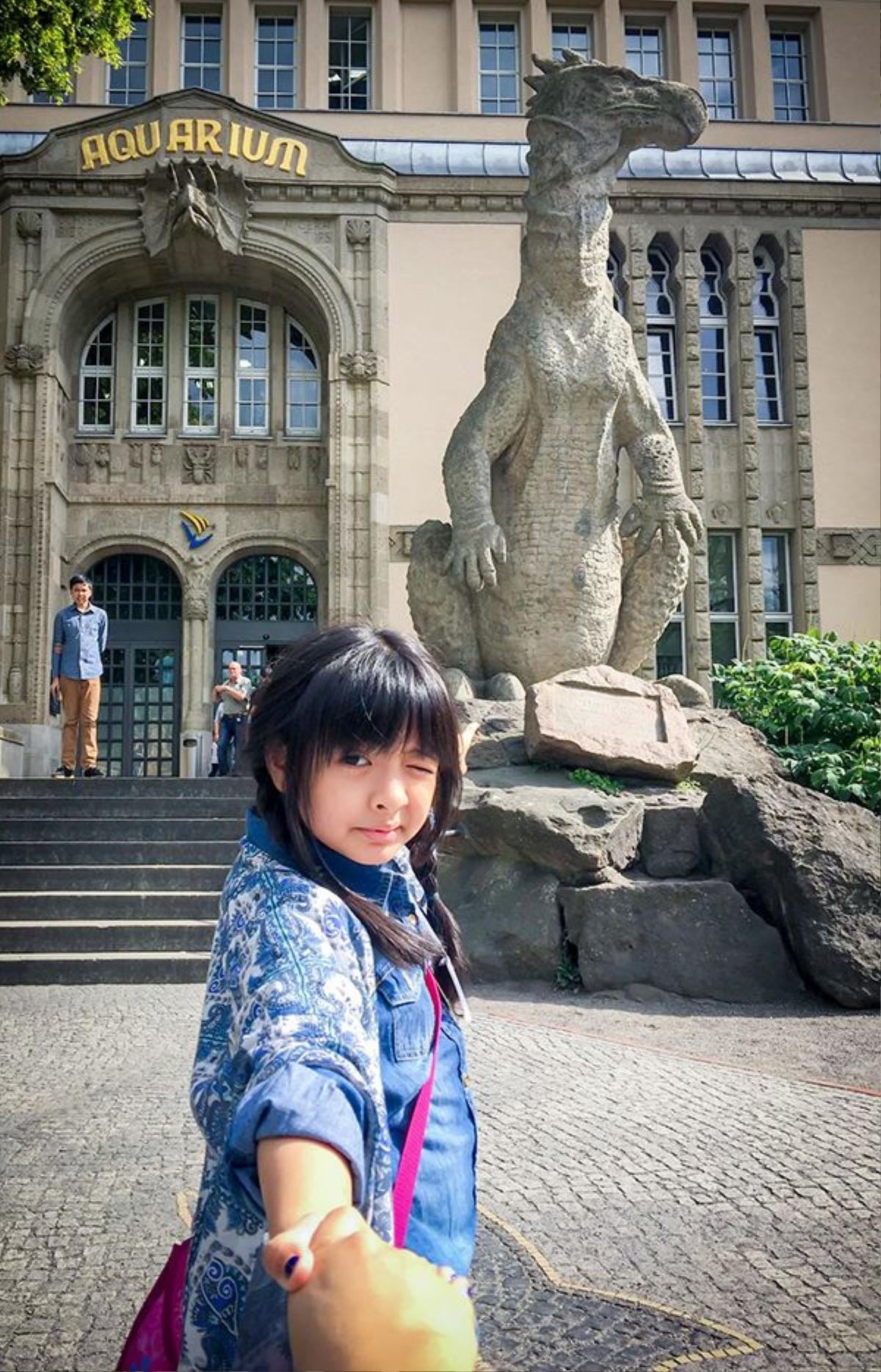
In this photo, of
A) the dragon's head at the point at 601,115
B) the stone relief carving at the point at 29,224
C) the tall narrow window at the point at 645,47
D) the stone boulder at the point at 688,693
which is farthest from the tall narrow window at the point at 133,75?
the stone boulder at the point at 688,693

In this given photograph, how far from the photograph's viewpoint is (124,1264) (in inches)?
94.9

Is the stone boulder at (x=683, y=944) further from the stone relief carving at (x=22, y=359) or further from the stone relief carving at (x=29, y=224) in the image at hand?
the stone relief carving at (x=29, y=224)

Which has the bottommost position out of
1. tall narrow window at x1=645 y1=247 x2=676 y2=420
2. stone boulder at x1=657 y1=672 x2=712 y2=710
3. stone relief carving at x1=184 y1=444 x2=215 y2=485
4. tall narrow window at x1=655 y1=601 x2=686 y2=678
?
stone boulder at x1=657 y1=672 x2=712 y2=710

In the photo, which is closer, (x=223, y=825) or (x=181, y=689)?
(x=223, y=825)

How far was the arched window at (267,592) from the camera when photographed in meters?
20.0

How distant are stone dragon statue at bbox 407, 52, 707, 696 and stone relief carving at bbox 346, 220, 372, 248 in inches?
474

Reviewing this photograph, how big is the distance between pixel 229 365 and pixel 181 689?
6118mm

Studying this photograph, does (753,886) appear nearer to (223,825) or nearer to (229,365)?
(223,825)

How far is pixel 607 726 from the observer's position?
697cm

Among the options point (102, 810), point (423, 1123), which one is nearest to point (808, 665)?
point (102, 810)

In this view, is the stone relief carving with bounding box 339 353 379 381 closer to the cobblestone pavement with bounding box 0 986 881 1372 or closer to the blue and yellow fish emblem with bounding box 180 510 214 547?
the blue and yellow fish emblem with bounding box 180 510 214 547

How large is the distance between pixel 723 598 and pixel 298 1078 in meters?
19.7

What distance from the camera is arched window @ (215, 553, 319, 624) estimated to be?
789 inches

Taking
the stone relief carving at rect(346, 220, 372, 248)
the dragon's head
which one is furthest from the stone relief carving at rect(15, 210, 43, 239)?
the dragon's head
